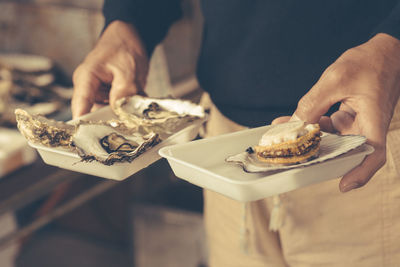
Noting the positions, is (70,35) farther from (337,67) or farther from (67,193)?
(337,67)

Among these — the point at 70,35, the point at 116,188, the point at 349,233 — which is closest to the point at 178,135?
the point at 349,233

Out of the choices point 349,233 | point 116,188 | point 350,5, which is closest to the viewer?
point 350,5

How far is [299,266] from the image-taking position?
72 cm

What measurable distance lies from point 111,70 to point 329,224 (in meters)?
0.39

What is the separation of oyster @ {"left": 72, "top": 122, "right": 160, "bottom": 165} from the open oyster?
0.07 ft

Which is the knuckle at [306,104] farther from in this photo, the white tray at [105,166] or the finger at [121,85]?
the finger at [121,85]

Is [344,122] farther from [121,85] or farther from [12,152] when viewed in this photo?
[12,152]

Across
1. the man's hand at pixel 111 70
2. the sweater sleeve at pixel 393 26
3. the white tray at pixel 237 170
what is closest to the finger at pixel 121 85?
the man's hand at pixel 111 70

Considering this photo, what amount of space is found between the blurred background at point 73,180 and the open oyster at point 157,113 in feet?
1.00

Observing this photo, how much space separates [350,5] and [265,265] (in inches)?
16.5

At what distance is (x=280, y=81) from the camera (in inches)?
25.0

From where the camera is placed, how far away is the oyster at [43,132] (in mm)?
524

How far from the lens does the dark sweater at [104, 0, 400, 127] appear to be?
583 millimetres

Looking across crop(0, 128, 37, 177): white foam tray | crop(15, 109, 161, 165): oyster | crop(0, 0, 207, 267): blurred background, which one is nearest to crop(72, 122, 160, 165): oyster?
crop(15, 109, 161, 165): oyster
